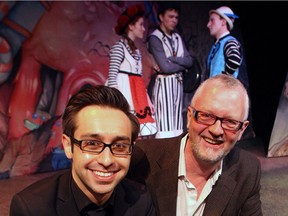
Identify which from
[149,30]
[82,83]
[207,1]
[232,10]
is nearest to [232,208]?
[82,83]

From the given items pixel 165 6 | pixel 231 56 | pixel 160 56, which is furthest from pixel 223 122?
pixel 231 56

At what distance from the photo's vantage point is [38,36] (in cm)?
344

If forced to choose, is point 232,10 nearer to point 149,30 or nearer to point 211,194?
point 149,30

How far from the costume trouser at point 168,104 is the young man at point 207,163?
247 centimetres

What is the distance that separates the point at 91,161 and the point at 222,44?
12.4ft

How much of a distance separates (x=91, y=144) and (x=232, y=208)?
93 cm

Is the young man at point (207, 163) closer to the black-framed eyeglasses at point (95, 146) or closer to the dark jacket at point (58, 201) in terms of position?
the dark jacket at point (58, 201)

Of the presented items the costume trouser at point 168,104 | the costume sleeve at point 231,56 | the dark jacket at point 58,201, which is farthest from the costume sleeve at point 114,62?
the dark jacket at point 58,201

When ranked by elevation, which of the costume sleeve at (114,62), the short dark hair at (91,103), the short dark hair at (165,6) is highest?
the short dark hair at (165,6)

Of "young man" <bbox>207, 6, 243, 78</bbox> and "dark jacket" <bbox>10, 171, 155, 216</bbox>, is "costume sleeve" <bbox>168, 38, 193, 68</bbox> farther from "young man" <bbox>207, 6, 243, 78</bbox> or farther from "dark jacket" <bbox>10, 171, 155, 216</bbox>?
"dark jacket" <bbox>10, 171, 155, 216</bbox>

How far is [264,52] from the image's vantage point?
17.1 ft

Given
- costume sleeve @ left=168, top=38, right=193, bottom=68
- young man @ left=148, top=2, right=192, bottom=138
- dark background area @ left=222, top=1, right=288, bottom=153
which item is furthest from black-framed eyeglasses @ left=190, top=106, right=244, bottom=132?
dark background area @ left=222, top=1, right=288, bottom=153

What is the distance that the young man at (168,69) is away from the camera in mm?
4258

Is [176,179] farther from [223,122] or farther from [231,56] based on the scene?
[231,56]
